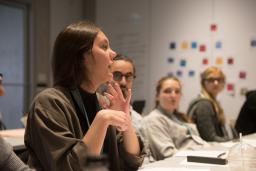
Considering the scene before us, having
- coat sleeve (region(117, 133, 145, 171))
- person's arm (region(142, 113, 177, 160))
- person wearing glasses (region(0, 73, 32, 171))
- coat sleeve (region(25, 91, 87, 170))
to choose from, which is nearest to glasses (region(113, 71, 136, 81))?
person's arm (region(142, 113, 177, 160))

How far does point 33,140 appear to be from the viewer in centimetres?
155

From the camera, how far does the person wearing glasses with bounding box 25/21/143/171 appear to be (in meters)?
1.48

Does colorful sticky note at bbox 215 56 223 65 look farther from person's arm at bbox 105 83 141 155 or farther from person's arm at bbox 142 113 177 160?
person's arm at bbox 105 83 141 155

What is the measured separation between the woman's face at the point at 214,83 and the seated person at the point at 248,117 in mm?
323

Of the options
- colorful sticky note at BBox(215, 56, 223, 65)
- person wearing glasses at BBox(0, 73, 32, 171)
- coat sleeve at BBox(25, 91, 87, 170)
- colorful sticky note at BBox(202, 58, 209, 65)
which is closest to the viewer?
person wearing glasses at BBox(0, 73, 32, 171)

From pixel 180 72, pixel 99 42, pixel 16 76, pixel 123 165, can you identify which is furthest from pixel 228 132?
pixel 16 76

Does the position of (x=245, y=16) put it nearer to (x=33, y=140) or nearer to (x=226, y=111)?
(x=226, y=111)

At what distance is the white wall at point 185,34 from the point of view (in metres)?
5.01

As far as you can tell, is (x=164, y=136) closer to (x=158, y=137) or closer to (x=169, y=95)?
(x=158, y=137)

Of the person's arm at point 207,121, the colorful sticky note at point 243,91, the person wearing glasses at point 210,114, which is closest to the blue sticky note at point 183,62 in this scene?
the colorful sticky note at point 243,91

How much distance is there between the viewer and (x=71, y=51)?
1.66 metres

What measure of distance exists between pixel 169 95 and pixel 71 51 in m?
1.52

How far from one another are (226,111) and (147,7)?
1.94m

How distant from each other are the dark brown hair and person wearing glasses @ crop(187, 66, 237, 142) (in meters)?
2.17
